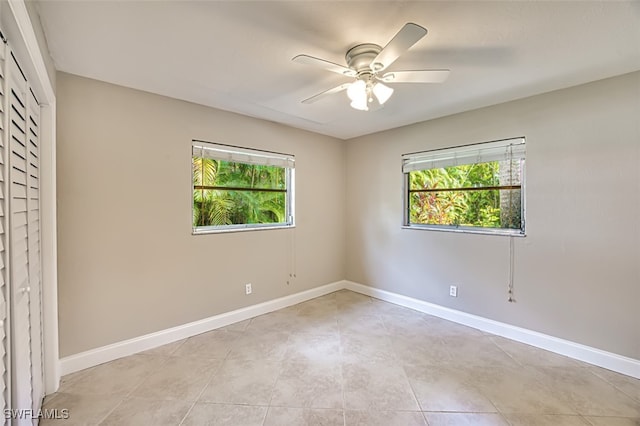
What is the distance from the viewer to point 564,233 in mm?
2559

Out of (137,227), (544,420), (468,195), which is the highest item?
(468,195)

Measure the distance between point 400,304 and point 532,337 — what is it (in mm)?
1418

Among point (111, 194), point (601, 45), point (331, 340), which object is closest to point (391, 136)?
point (601, 45)

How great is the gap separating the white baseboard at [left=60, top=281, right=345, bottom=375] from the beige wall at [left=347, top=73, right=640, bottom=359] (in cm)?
180

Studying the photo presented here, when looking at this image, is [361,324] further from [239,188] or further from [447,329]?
[239,188]

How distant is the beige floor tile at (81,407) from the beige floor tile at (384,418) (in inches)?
60.1

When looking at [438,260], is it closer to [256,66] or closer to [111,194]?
[256,66]

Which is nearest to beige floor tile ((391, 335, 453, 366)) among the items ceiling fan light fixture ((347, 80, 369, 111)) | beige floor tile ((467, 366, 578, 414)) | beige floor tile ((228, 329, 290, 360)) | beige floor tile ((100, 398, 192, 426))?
beige floor tile ((467, 366, 578, 414))

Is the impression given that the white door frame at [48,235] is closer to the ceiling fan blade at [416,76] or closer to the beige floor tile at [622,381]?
the ceiling fan blade at [416,76]

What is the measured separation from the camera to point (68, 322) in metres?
2.25

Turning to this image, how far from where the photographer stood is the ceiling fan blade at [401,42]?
1.35 m

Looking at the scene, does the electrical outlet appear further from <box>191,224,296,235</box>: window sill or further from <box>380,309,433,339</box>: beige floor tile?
<box>191,224,296,235</box>: window sill

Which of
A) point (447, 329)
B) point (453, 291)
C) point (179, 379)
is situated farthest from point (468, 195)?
point (179, 379)

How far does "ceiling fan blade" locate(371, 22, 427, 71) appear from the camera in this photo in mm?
1350
